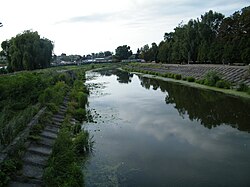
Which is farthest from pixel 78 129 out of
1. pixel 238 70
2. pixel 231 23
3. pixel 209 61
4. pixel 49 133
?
pixel 209 61

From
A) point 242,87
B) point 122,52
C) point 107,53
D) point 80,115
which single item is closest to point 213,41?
point 242,87

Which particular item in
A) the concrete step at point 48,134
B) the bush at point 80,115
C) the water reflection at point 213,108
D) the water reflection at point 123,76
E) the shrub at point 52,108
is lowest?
the water reflection at point 123,76

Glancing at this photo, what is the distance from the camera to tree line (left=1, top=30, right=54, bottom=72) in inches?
1469

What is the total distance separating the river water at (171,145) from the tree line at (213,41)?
20.8 metres

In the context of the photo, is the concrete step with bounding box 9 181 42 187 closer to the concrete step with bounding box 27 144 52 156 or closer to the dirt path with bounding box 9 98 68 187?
the dirt path with bounding box 9 98 68 187

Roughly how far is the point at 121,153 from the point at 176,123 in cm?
561

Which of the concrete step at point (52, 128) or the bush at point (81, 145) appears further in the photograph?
the concrete step at point (52, 128)

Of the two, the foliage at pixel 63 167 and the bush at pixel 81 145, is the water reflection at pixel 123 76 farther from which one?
the foliage at pixel 63 167

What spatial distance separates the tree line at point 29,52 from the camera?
122 ft

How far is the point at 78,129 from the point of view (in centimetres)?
1416

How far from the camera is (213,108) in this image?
783 inches

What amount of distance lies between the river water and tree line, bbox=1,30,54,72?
63.8 ft

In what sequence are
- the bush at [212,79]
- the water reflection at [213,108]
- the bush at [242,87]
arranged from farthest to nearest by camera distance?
the bush at [212,79] < the bush at [242,87] < the water reflection at [213,108]

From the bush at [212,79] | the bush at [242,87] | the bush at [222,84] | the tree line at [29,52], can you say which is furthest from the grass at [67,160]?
the tree line at [29,52]
